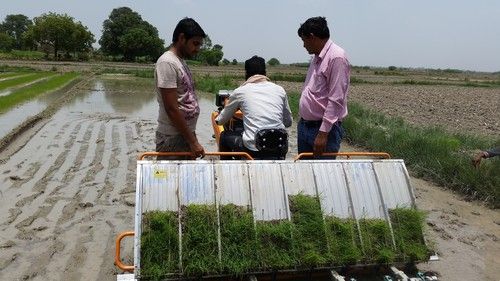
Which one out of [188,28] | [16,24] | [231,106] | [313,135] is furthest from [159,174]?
[16,24]

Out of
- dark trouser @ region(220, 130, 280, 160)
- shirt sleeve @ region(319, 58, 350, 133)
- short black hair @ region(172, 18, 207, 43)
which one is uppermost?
short black hair @ region(172, 18, 207, 43)

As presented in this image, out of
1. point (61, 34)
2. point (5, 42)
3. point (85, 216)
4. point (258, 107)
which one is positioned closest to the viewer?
point (258, 107)

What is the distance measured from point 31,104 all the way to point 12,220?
11025 mm

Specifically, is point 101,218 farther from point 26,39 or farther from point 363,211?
point 26,39

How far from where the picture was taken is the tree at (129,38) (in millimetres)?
60406

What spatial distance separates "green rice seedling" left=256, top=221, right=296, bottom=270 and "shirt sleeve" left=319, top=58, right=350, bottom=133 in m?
0.98

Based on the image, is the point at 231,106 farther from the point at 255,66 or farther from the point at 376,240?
the point at 376,240

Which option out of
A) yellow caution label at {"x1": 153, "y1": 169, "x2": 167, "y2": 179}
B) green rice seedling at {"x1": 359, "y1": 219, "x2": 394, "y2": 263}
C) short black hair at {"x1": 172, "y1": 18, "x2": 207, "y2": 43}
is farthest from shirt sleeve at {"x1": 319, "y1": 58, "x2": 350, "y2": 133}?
yellow caution label at {"x1": 153, "y1": 169, "x2": 167, "y2": 179}

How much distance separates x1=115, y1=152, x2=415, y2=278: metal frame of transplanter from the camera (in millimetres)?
3105

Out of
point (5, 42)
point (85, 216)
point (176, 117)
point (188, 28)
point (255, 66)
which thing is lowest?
point (85, 216)

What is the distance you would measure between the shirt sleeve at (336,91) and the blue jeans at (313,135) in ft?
0.59

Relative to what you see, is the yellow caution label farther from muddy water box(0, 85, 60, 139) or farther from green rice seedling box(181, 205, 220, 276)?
muddy water box(0, 85, 60, 139)

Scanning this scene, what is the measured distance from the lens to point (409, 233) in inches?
132

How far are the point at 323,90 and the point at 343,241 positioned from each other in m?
1.31
